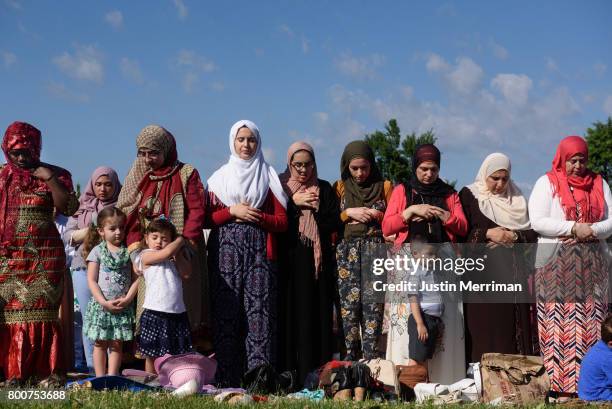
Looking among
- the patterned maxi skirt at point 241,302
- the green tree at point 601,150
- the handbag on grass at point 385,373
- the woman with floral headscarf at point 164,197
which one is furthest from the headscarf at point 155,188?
the green tree at point 601,150

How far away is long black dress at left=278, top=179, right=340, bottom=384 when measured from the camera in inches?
248

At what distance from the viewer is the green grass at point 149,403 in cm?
443

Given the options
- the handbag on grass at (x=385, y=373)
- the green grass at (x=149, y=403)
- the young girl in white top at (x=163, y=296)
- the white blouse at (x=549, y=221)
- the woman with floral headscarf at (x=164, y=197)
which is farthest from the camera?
the white blouse at (x=549, y=221)

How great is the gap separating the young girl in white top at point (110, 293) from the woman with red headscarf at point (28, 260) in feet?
1.54

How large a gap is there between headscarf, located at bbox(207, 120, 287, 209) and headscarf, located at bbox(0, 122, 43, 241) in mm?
Result: 1391

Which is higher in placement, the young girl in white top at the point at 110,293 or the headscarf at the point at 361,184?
the headscarf at the point at 361,184

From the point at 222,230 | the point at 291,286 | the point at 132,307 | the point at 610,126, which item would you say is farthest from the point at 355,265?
the point at 610,126

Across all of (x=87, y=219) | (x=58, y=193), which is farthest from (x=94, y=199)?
(x=58, y=193)

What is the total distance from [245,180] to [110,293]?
4.55 feet

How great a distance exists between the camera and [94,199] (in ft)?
24.9

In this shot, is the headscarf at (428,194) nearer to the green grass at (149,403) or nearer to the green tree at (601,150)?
the green grass at (149,403)

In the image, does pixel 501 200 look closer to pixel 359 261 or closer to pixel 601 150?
pixel 359 261

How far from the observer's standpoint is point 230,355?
6.13 metres

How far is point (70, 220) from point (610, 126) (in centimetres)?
2757
